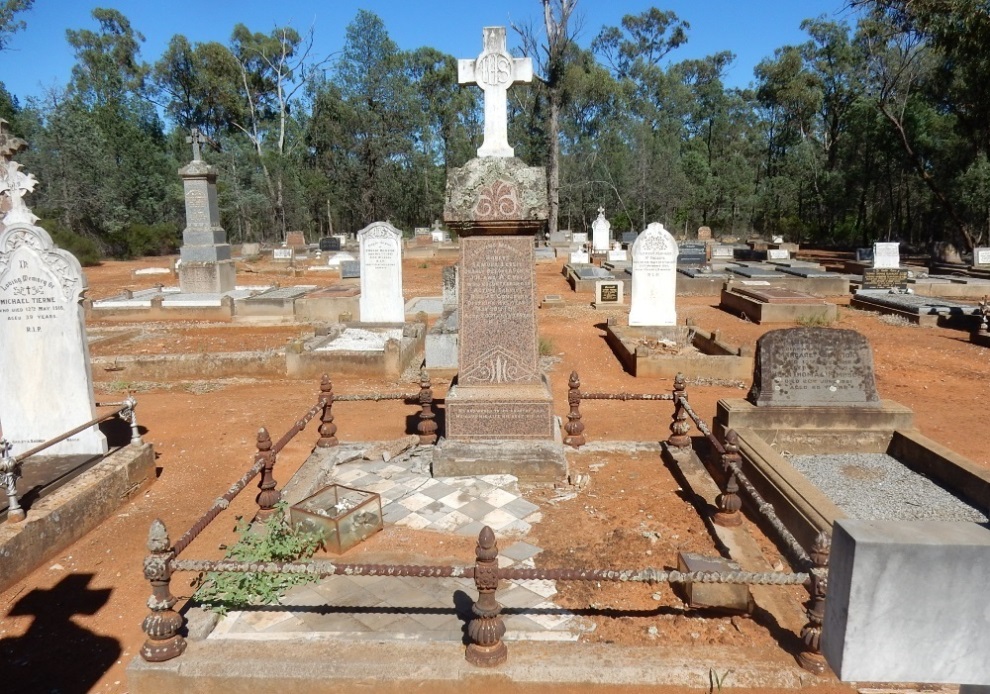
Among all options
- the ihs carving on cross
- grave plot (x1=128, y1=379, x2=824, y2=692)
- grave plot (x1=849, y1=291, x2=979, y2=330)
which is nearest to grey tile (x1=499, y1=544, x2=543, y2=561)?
grave plot (x1=128, y1=379, x2=824, y2=692)

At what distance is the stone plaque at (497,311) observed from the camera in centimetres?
625

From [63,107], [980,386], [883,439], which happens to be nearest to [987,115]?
[980,386]

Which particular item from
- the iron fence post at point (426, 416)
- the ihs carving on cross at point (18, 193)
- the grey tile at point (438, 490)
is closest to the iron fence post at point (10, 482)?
the ihs carving on cross at point (18, 193)

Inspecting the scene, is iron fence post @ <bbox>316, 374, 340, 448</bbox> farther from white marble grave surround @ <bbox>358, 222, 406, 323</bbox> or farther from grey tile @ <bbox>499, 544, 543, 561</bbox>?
white marble grave surround @ <bbox>358, 222, 406, 323</bbox>

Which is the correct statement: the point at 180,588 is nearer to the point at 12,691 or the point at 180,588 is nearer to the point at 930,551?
the point at 12,691

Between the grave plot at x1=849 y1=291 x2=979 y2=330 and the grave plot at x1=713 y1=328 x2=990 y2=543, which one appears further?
the grave plot at x1=849 y1=291 x2=979 y2=330

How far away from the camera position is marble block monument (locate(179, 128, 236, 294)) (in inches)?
747

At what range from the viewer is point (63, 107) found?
35.5 metres

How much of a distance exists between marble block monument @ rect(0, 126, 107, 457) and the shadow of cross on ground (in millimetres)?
2237

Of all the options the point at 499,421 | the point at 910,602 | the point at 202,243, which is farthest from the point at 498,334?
the point at 202,243

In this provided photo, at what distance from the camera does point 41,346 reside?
6383 millimetres

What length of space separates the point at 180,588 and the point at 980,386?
472 inches

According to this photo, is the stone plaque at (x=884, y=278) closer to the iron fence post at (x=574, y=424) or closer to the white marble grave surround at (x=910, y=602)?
the iron fence post at (x=574, y=424)

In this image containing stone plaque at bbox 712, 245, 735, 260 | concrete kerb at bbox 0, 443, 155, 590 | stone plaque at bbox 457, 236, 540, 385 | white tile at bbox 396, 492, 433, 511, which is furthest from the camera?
stone plaque at bbox 712, 245, 735, 260
